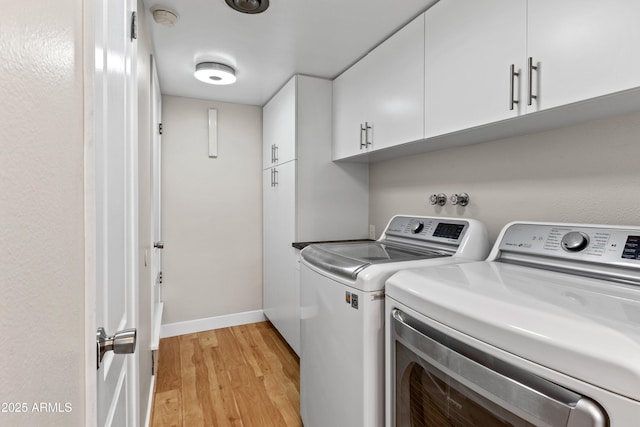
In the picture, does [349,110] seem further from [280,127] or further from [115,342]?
[115,342]

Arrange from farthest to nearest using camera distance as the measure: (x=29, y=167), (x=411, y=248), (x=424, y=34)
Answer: (x=411, y=248) < (x=424, y=34) < (x=29, y=167)

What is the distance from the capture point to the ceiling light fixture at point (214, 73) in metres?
2.29

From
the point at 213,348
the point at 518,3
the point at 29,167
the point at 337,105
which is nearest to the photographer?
the point at 29,167

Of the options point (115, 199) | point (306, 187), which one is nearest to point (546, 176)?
point (306, 187)

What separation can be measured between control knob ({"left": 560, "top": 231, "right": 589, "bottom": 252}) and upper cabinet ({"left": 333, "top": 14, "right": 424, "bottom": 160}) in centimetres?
78

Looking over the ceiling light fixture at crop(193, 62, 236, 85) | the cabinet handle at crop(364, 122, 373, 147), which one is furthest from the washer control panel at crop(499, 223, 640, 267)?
the ceiling light fixture at crop(193, 62, 236, 85)

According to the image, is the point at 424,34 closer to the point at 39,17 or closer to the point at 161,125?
the point at 39,17

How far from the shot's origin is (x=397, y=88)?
5.97 ft

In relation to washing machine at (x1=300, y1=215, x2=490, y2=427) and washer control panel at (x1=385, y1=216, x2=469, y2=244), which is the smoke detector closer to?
washing machine at (x1=300, y1=215, x2=490, y2=427)

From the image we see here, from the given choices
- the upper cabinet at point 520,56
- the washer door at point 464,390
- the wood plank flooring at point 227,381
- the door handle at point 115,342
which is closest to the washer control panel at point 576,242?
the upper cabinet at point 520,56

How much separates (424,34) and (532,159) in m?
0.80

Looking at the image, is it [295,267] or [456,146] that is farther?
[295,267]

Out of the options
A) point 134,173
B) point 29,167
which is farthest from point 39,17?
point 134,173

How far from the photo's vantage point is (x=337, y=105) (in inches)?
98.0
